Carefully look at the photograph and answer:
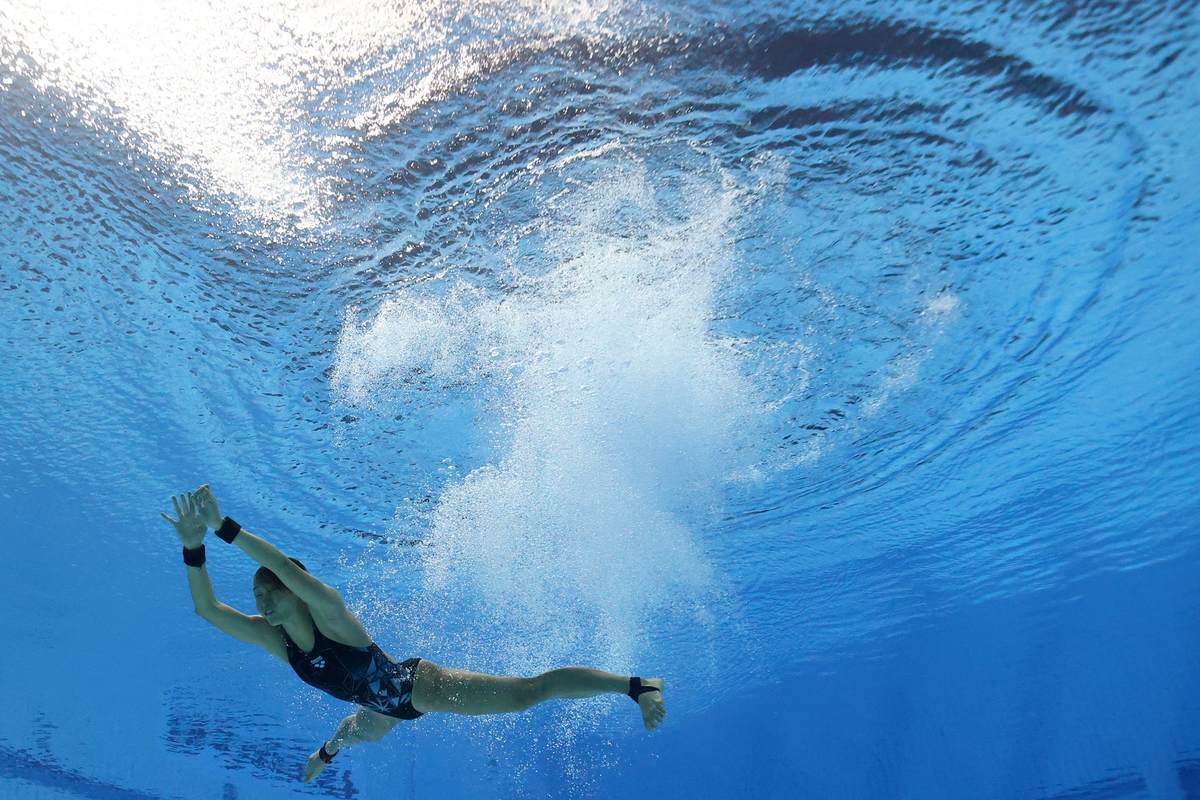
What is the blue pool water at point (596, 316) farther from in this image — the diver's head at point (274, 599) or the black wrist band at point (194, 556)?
the diver's head at point (274, 599)

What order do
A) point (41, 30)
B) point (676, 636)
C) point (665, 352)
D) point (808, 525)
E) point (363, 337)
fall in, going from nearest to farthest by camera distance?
point (41, 30)
point (363, 337)
point (665, 352)
point (808, 525)
point (676, 636)

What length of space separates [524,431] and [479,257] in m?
4.92

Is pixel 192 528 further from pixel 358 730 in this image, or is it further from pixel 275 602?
pixel 358 730

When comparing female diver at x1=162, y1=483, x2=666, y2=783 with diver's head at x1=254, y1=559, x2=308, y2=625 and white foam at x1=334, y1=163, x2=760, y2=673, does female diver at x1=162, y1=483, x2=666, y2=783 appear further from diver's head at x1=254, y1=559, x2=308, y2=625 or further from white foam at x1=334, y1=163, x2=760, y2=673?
white foam at x1=334, y1=163, x2=760, y2=673

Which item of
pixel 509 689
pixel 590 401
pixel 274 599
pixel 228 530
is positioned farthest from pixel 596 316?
pixel 228 530

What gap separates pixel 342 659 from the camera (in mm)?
6617

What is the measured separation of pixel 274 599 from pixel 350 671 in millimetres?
1054

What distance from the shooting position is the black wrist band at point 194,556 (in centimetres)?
599

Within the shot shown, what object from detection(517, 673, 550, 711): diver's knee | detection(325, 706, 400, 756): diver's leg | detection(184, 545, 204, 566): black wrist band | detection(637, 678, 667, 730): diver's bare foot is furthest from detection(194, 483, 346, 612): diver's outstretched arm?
detection(637, 678, 667, 730): diver's bare foot

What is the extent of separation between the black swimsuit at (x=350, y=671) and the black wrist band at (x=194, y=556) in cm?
111

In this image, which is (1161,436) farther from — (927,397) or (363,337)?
(363,337)

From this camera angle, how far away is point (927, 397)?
1402 centimetres

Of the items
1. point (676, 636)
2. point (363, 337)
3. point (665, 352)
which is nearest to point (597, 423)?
point (665, 352)

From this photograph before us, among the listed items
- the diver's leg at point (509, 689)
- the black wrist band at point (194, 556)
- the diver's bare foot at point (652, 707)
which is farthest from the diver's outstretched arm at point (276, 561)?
the diver's bare foot at point (652, 707)
